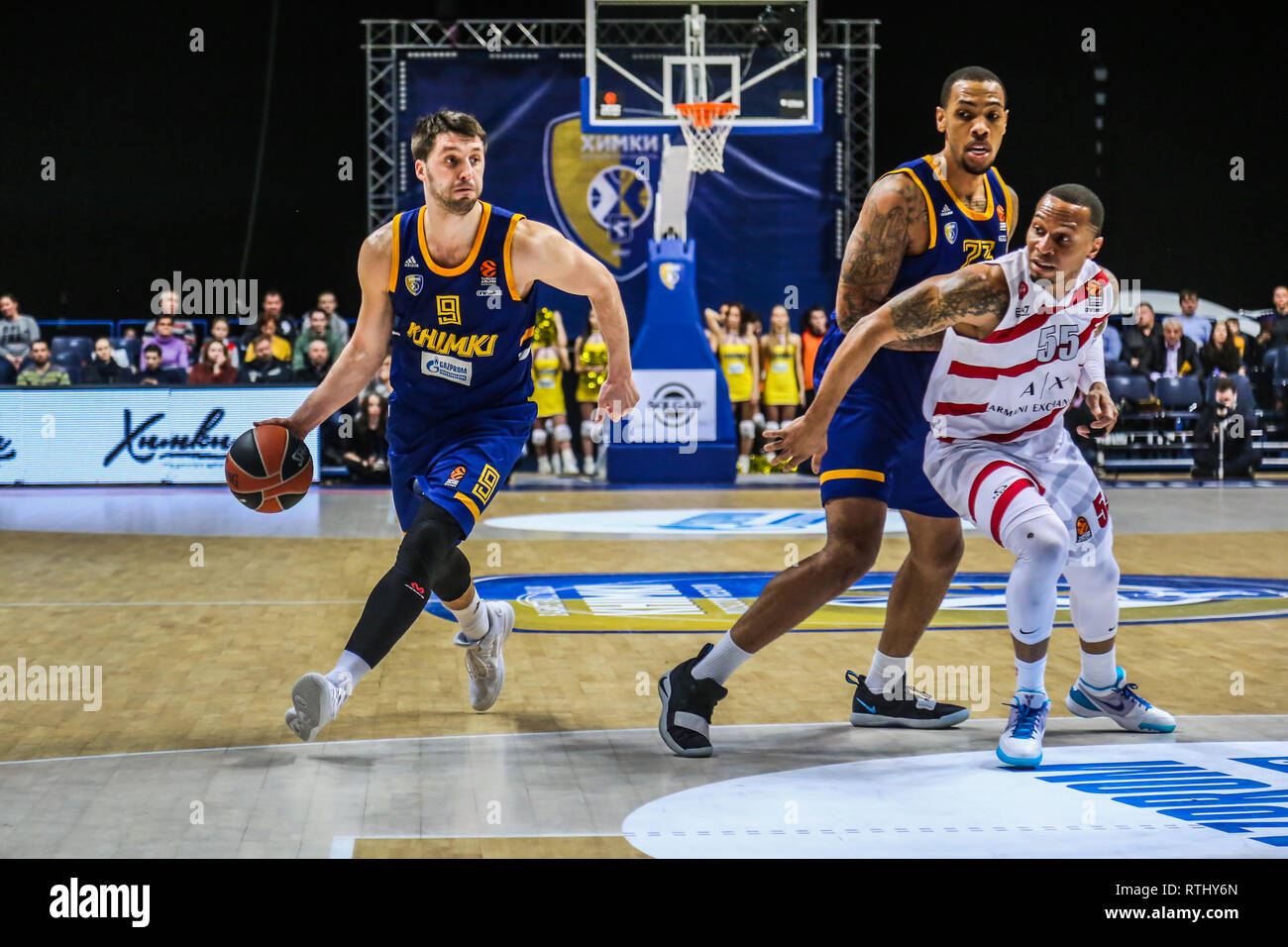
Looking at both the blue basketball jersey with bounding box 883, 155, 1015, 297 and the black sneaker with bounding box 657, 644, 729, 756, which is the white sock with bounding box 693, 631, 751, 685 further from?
the blue basketball jersey with bounding box 883, 155, 1015, 297

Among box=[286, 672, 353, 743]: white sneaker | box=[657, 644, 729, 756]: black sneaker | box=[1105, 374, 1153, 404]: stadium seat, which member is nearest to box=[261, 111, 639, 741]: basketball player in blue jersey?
box=[286, 672, 353, 743]: white sneaker

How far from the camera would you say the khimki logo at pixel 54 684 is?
17.2 feet

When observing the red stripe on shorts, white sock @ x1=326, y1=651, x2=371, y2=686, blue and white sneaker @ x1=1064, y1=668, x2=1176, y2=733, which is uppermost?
the red stripe on shorts

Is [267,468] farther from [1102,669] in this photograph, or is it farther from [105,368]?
[105,368]

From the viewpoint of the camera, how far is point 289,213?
18125mm

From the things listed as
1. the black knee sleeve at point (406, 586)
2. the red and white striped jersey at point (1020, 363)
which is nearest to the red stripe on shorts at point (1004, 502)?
the red and white striped jersey at point (1020, 363)

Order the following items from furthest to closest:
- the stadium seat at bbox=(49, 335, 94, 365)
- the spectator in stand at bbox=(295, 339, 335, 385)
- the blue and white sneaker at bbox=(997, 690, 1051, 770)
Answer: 1. the stadium seat at bbox=(49, 335, 94, 365)
2. the spectator in stand at bbox=(295, 339, 335, 385)
3. the blue and white sneaker at bbox=(997, 690, 1051, 770)

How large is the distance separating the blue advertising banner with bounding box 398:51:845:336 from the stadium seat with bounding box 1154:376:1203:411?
4048mm

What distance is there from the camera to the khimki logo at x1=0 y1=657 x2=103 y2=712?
17.2 feet

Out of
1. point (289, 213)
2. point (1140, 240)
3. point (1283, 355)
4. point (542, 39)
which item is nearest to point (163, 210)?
point (289, 213)

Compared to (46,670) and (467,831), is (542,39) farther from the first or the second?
(467,831)

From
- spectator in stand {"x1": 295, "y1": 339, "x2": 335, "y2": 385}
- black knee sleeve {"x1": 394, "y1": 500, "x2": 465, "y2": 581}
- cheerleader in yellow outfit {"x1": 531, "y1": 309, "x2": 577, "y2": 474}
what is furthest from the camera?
cheerleader in yellow outfit {"x1": 531, "y1": 309, "x2": 577, "y2": 474}

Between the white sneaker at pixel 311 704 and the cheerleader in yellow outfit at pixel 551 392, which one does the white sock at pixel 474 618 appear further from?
the cheerleader in yellow outfit at pixel 551 392

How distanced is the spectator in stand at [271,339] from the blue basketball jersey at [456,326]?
416 inches
